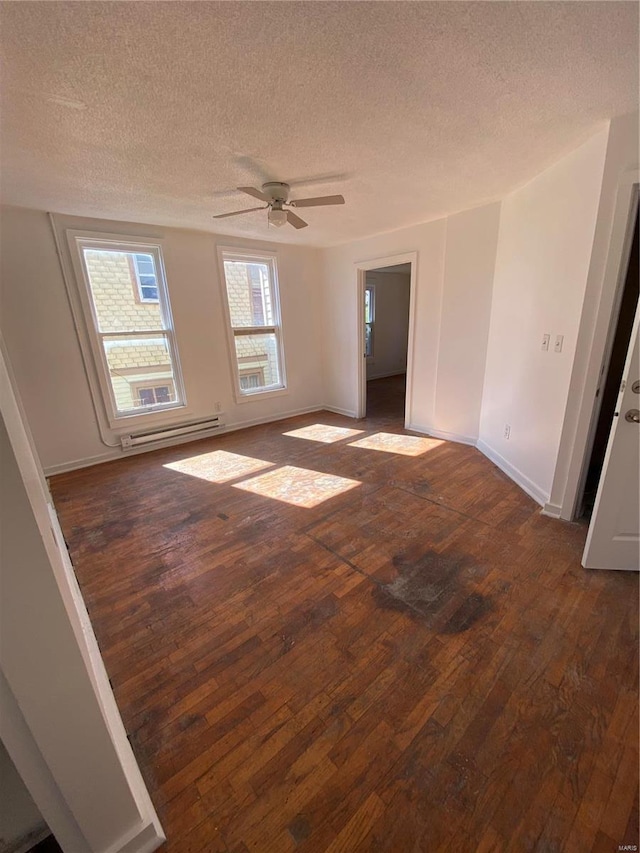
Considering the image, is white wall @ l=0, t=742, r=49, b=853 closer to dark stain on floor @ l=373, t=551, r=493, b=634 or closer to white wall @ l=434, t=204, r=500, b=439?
dark stain on floor @ l=373, t=551, r=493, b=634

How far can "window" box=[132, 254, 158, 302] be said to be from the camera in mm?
3539

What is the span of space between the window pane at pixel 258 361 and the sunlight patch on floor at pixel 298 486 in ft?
6.12

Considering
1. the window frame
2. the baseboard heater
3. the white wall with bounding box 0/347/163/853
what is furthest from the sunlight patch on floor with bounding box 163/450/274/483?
the window frame

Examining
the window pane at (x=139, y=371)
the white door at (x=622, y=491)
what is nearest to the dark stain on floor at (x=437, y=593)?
Result: the white door at (x=622, y=491)

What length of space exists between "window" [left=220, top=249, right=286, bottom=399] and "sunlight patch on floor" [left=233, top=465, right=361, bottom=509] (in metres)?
1.74

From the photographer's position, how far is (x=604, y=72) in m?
1.43

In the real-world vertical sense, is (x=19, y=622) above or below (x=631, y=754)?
above

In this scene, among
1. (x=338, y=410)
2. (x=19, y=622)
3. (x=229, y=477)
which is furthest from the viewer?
(x=338, y=410)

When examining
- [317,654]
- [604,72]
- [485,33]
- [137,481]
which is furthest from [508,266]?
[137,481]

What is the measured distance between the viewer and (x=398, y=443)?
387cm

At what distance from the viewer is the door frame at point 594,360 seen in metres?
1.82

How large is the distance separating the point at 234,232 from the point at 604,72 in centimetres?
334

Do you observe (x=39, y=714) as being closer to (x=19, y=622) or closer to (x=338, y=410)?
(x=19, y=622)

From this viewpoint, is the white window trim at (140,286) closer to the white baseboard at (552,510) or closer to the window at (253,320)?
the window at (253,320)
